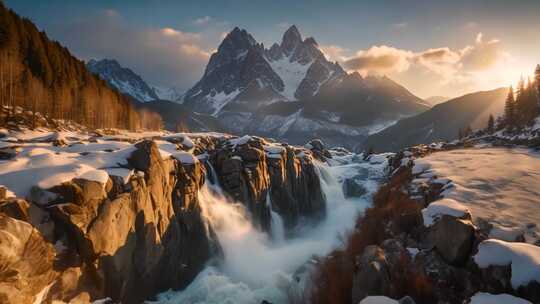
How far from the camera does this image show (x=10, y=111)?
157 ft

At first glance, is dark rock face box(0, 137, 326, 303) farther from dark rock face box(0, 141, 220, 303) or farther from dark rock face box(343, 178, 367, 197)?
dark rock face box(343, 178, 367, 197)

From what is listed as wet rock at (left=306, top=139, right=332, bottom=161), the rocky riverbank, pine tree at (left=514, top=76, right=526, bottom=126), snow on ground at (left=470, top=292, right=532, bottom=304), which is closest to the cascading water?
the rocky riverbank

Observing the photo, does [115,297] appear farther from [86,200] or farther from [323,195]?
[323,195]

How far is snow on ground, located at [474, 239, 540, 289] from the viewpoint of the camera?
13984mm

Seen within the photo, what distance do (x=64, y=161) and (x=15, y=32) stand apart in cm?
6013

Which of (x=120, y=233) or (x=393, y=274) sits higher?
(x=393, y=274)

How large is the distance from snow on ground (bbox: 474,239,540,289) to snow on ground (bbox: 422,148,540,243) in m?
3.37

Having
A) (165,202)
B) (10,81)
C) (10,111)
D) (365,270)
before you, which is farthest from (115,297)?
(10,81)

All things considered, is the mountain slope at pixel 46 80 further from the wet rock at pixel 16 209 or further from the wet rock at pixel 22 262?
the wet rock at pixel 22 262

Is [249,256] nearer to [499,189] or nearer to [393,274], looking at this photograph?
[393,274]

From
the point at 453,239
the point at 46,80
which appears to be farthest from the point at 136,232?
the point at 46,80

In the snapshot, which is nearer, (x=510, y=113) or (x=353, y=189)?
(x=353, y=189)

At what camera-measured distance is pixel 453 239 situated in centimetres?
1783

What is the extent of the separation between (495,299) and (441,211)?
7.27 m
